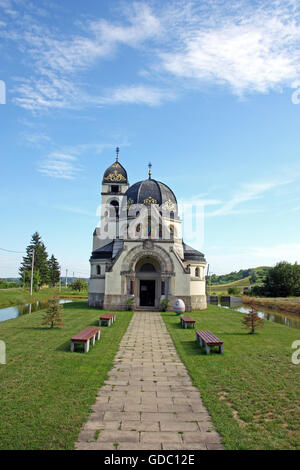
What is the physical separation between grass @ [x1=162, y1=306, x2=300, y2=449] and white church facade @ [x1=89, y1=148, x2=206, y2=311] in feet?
51.6

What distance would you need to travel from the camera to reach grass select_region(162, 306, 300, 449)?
21.9 ft

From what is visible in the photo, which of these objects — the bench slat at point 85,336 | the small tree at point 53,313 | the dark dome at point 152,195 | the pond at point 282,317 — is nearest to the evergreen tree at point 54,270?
the dark dome at point 152,195

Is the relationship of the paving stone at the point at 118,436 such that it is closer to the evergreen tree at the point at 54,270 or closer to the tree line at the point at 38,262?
the tree line at the point at 38,262

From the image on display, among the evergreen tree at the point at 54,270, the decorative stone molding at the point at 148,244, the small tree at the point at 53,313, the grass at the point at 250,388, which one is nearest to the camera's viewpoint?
the grass at the point at 250,388

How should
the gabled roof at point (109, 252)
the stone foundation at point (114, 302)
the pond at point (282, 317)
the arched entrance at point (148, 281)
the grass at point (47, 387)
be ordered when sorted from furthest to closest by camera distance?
the gabled roof at point (109, 252) < the arched entrance at point (148, 281) < the stone foundation at point (114, 302) < the pond at point (282, 317) < the grass at point (47, 387)

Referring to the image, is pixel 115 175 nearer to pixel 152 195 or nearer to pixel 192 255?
pixel 152 195

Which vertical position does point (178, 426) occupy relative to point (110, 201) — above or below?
below

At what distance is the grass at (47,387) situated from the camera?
255 inches

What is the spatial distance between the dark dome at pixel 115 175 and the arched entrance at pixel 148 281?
1841 cm

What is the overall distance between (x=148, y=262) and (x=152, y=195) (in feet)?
27.8

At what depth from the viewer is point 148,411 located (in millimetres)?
7836

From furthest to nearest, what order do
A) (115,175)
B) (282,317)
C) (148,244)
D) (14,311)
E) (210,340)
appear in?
(115,175) → (282,317) → (14,311) → (148,244) → (210,340)

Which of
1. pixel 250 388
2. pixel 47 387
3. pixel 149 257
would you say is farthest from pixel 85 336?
pixel 149 257

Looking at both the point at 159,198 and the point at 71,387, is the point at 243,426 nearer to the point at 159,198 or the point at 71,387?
the point at 71,387
